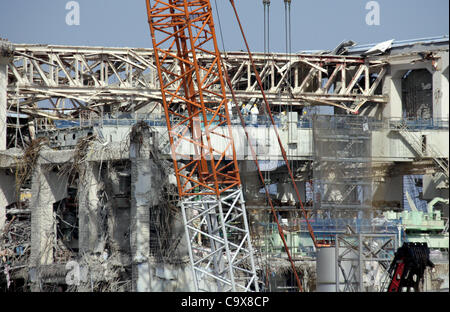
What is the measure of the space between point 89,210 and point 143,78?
56.0ft

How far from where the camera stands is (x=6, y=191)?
61938mm

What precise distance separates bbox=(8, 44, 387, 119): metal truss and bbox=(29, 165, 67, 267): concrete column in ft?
29.1

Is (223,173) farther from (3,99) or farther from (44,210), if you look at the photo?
(3,99)

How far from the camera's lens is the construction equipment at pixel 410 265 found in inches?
1559

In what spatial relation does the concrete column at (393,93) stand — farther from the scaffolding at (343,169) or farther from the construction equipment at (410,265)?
the construction equipment at (410,265)

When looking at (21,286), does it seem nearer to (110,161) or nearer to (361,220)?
(110,161)

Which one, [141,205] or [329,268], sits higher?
[141,205]

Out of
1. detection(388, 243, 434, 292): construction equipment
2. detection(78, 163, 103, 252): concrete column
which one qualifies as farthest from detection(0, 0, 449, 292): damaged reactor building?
detection(388, 243, 434, 292): construction equipment

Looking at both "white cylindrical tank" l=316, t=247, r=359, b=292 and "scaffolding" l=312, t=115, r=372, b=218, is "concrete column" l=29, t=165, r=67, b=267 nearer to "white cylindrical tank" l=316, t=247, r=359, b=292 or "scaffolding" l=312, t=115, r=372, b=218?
"scaffolding" l=312, t=115, r=372, b=218

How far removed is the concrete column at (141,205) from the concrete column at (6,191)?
1212cm

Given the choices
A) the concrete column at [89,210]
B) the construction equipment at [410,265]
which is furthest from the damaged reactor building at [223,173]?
the construction equipment at [410,265]

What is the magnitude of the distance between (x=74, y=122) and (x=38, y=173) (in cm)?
819

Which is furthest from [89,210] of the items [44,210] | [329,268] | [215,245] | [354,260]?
[354,260]

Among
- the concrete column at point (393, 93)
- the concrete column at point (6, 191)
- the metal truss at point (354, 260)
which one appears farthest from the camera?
the concrete column at point (393, 93)
